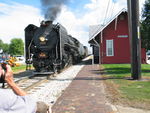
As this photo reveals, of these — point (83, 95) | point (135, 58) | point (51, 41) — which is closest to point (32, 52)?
point (51, 41)

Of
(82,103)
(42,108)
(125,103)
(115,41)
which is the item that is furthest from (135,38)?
(115,41)

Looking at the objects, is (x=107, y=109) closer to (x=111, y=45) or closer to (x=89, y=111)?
(x=89, y=111)

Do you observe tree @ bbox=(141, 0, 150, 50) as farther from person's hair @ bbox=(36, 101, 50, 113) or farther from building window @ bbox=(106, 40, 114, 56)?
person's hair @ bbox=(36, 101, 50, 113)

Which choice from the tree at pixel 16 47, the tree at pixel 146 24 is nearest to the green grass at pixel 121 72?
the tree at pixel 146 24

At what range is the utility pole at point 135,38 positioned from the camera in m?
10.6

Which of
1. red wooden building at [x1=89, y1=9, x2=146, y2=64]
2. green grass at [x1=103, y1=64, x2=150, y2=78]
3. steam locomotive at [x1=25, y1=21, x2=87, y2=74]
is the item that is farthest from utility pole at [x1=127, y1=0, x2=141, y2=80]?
red wooden building at [x1=89, y1=9, x2=146, y2=64]

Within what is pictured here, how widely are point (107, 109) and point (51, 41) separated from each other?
948 cm

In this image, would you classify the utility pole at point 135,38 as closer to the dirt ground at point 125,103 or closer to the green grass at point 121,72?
the green grass at point 121,72

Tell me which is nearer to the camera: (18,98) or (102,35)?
(18,98)

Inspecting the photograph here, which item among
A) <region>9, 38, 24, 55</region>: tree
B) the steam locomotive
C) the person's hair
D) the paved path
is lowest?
the paved path

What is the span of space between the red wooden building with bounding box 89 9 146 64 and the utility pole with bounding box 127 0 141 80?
43.1 ft

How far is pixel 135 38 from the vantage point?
10.6 meters

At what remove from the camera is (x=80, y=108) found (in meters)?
5.84

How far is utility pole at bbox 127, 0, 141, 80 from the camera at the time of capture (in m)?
10.6
